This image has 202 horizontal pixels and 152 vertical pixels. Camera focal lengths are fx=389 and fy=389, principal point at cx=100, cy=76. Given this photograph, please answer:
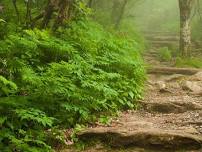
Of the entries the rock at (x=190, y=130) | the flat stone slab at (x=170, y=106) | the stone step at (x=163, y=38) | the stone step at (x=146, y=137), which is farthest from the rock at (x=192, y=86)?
the stone step at (x=163, y=38)

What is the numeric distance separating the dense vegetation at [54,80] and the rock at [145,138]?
1.21 feet

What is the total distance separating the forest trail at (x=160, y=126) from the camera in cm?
556

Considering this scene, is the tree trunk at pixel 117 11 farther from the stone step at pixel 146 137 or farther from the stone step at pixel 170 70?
the stone step at pixel 146 137

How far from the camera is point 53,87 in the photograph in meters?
5.82

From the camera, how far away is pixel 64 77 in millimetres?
6176

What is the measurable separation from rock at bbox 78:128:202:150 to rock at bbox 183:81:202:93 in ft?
12.5

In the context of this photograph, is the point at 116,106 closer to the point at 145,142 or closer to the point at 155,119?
the point at 155,119

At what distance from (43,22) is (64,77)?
9.30 ft

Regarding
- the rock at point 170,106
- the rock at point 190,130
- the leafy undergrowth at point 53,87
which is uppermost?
the leafy undergrowth at point 53,87

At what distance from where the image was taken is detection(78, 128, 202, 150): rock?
554cm

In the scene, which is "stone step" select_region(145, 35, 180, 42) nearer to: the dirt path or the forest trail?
the forest trail

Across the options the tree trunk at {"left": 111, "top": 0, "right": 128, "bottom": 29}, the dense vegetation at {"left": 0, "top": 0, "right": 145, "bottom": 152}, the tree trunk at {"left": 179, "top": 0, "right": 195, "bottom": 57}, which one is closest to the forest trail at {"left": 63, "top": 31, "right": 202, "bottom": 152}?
the dense vegetation at {"left": 0, "top": 0, "right": 145, "bottom": 152}

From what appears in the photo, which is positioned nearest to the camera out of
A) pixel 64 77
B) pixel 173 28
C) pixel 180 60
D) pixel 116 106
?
pixel 64 77

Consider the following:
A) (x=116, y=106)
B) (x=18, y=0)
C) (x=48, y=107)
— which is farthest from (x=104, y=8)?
(x=48, y=107)
